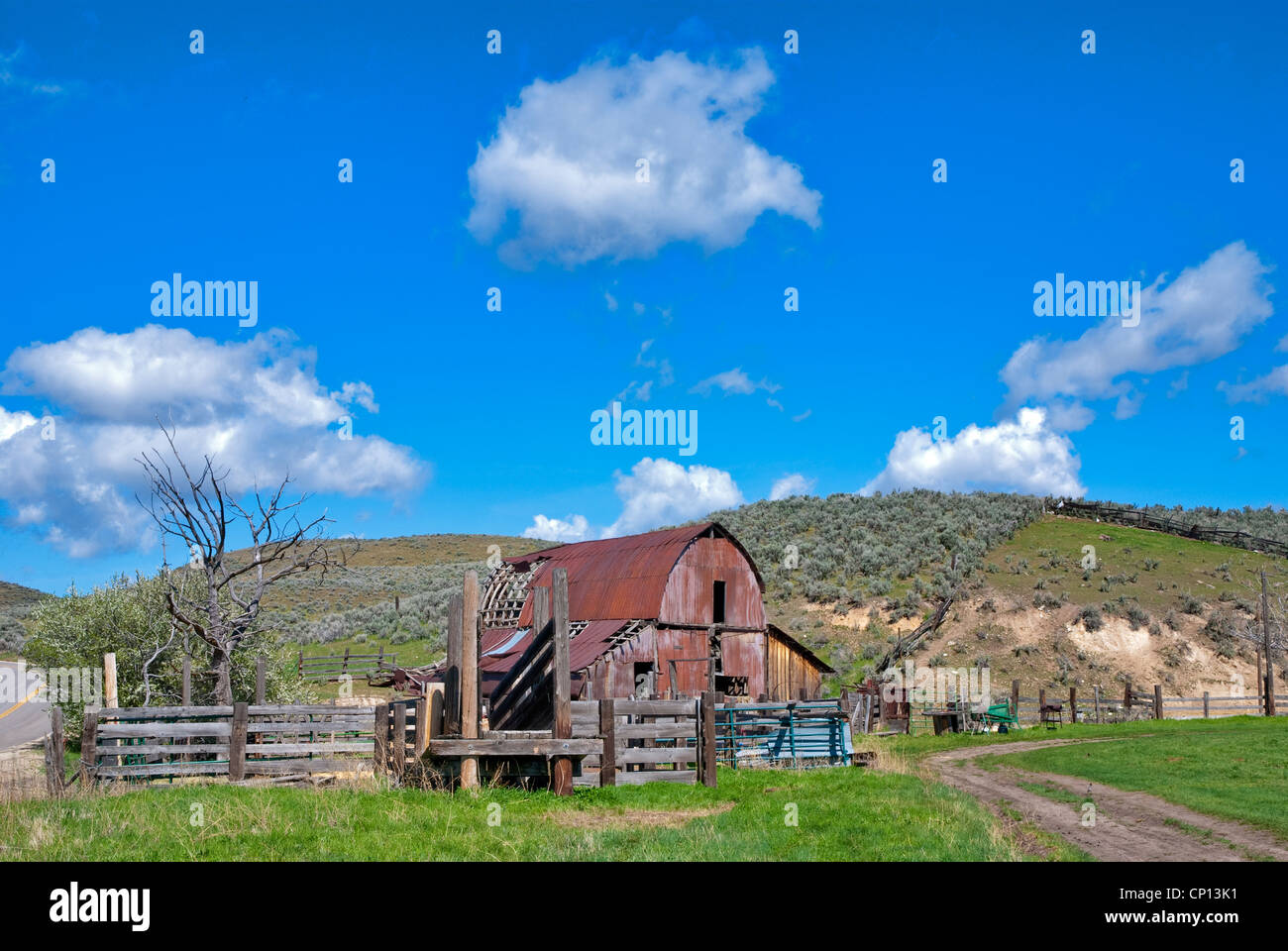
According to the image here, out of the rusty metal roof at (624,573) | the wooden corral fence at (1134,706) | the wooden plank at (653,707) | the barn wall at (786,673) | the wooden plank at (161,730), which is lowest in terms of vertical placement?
the wooden corral fence at (1134,706)

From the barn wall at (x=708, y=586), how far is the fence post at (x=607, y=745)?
16204 millimetres

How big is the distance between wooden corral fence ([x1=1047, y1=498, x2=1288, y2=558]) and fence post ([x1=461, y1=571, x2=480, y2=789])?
2580 inches

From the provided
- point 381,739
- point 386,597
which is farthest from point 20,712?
point 386,597

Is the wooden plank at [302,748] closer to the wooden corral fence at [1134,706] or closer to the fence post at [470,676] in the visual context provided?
the fence post at [470,676]

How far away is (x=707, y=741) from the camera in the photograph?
15.4 meters

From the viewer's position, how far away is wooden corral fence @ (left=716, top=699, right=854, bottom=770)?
68.7ft

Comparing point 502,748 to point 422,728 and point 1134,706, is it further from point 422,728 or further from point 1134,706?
point 1134,706

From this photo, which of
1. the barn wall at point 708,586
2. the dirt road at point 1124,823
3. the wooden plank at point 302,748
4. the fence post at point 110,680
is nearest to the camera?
the dirt road at point 1124,823

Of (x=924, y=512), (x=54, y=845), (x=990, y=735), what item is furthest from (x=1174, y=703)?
(x=54, y=845)

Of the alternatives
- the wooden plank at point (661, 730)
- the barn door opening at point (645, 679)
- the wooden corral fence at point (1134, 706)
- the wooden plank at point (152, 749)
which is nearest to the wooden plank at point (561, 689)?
the wooden plank at point (661, 730)

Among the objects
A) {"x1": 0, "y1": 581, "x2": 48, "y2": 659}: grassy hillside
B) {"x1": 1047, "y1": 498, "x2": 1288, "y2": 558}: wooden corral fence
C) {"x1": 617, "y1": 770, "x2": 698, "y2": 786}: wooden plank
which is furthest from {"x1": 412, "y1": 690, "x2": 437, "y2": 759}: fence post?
{"x1": 1047, "y1": 498, "x2": 1288, "y2": 558}: wooden corral fence

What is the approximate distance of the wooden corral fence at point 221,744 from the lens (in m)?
15.4
